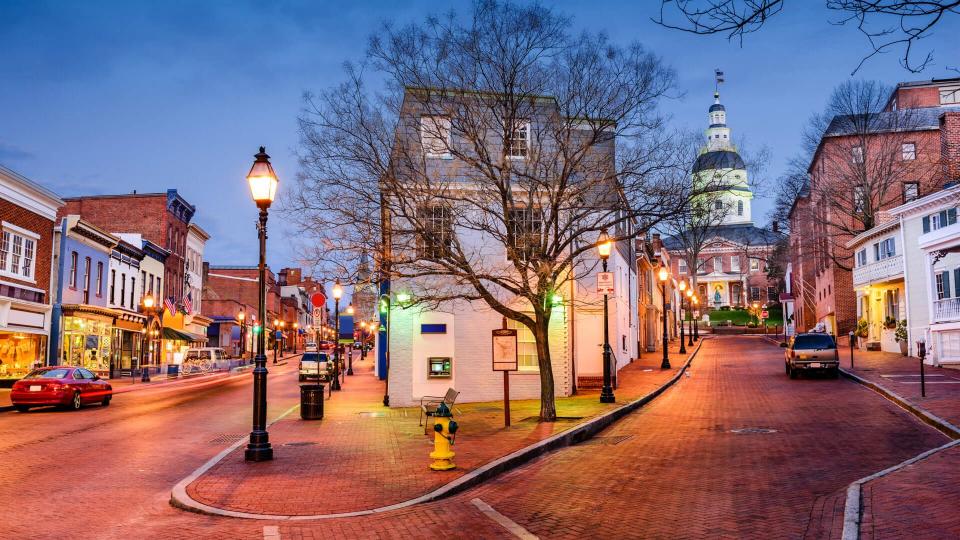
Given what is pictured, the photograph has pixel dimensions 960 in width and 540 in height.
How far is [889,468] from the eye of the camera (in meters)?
11.1

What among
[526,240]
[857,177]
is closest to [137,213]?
[526,240]

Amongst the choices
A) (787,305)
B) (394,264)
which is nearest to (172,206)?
(394,264)

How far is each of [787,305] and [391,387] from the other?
229ft

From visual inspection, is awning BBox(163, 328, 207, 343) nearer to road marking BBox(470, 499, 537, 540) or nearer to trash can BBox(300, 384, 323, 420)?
trash can BBox(300, 384, 323, 420)

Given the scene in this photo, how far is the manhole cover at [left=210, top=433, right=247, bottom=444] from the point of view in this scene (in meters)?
16.3

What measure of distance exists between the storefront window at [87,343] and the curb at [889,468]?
115 ft

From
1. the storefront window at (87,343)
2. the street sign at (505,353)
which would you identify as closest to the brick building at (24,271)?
the storefront window at (87,343)

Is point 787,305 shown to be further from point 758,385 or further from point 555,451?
point 555,451

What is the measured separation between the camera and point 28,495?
10.2 m

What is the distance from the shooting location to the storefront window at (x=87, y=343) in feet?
127

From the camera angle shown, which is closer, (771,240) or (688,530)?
(688,530)

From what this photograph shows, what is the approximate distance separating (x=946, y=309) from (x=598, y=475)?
2623cm

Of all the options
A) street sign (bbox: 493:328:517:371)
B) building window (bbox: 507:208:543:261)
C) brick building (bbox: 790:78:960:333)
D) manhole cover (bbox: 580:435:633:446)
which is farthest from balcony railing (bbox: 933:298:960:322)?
street sign (bbox: 493:328:517:371)

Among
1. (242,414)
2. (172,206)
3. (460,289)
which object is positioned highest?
(172,206)
